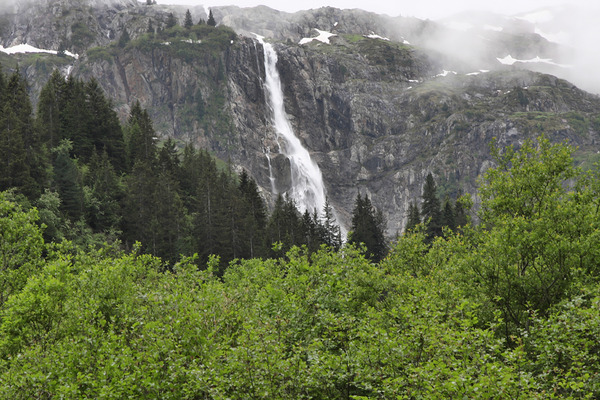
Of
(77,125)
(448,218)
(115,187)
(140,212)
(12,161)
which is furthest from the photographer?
(448,218)

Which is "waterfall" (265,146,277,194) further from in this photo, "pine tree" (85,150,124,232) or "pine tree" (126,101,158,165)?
"pine tree" (85,150,124,232)

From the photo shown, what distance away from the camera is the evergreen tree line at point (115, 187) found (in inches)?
2258

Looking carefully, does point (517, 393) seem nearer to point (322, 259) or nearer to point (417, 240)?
point (322, 259)

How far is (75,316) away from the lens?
18.1 m

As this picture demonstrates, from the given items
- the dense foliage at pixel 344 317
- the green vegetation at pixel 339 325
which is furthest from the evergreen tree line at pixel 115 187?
the green vegetation at pixel 339 325

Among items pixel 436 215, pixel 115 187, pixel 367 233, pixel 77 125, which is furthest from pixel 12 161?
pixel 436 215

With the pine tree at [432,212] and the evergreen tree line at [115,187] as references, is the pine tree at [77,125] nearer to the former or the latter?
the evergreen tree line at [115,187]

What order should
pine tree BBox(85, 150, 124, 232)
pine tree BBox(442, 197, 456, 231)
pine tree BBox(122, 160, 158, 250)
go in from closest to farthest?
1. pine tree BBox(85, 150, 124, 232)
2. pine tree BBox(122, 160, 158, 250)
3. pine tree BBox(442, 197, 456, 231)

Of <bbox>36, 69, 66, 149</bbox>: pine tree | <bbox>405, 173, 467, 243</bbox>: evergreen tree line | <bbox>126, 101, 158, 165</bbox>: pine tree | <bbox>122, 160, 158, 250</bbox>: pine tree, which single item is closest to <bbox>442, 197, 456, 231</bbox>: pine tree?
<bbox>405, 173, 467, 243</bbox>: evergreen tree line

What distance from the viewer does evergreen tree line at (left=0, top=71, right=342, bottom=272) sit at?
57344 mm

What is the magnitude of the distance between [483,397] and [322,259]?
1306 centimetres

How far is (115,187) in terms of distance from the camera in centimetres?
7250

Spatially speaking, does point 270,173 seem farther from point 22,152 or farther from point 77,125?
point 22,152

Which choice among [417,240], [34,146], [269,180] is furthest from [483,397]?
[269,180]
